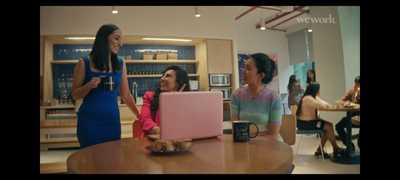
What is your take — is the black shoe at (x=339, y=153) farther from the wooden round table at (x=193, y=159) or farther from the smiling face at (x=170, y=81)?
the wooden round table at (x=193, y=159)

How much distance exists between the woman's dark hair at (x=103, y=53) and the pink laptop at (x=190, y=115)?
855 millimetres

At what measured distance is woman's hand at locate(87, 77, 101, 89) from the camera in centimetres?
184

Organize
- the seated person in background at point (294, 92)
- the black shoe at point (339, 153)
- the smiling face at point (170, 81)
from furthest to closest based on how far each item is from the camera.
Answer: the seated person in background at point (294, 92) → the black shoe at point (339, 153) → the smiling face at point (170, 81)

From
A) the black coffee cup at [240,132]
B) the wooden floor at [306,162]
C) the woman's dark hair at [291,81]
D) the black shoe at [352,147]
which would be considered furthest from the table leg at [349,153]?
the black coffee cup at [240,132]

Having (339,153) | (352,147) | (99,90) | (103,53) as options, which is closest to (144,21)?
(103,53)

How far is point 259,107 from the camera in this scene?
1.84 meters

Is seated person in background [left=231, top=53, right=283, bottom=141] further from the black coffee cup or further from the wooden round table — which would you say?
the wooden round table

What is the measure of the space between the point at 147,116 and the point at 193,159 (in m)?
0.94

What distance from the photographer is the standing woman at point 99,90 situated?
73.1 inches

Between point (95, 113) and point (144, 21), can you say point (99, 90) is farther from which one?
point (144, 21)

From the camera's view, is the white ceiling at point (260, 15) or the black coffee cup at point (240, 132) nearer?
the black coffee cup at point (240, 132)
